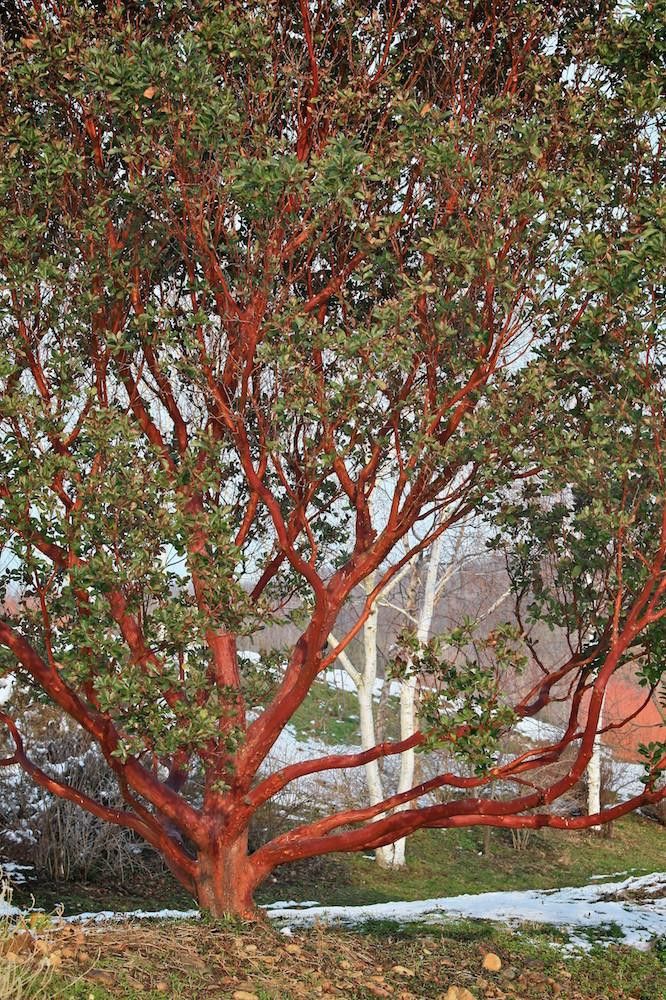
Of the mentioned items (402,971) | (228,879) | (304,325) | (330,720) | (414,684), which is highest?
(330,720)

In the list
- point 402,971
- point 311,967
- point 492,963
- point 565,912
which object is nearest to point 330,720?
point 565,912

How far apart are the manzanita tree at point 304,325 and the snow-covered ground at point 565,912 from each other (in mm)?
1660

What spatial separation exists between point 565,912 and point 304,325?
582 centimetres

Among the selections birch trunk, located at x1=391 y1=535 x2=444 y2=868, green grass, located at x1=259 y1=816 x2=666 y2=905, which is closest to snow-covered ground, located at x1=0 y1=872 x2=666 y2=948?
green grass, located at x1=259 y1=816 x2=666 y2=905

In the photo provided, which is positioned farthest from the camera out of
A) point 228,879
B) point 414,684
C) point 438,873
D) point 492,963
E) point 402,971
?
point 438,873

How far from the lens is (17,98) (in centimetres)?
639

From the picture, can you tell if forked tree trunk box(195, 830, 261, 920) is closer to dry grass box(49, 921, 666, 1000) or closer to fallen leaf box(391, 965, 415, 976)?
dry grass box(49, 921, 666, 1000)

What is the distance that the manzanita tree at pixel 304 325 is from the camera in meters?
5.86

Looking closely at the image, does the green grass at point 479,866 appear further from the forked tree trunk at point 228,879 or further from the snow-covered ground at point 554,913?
the forked tree trunk at point 228,879

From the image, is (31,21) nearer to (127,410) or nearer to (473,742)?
(127,410)

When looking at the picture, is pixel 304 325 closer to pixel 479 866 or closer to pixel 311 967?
pixel 311 967

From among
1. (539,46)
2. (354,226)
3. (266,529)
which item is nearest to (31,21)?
(354,226)

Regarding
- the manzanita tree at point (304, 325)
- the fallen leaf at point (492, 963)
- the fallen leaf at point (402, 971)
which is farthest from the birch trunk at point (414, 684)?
the fallen leaf at point (402, 971)

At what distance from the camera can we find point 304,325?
19.2ft
